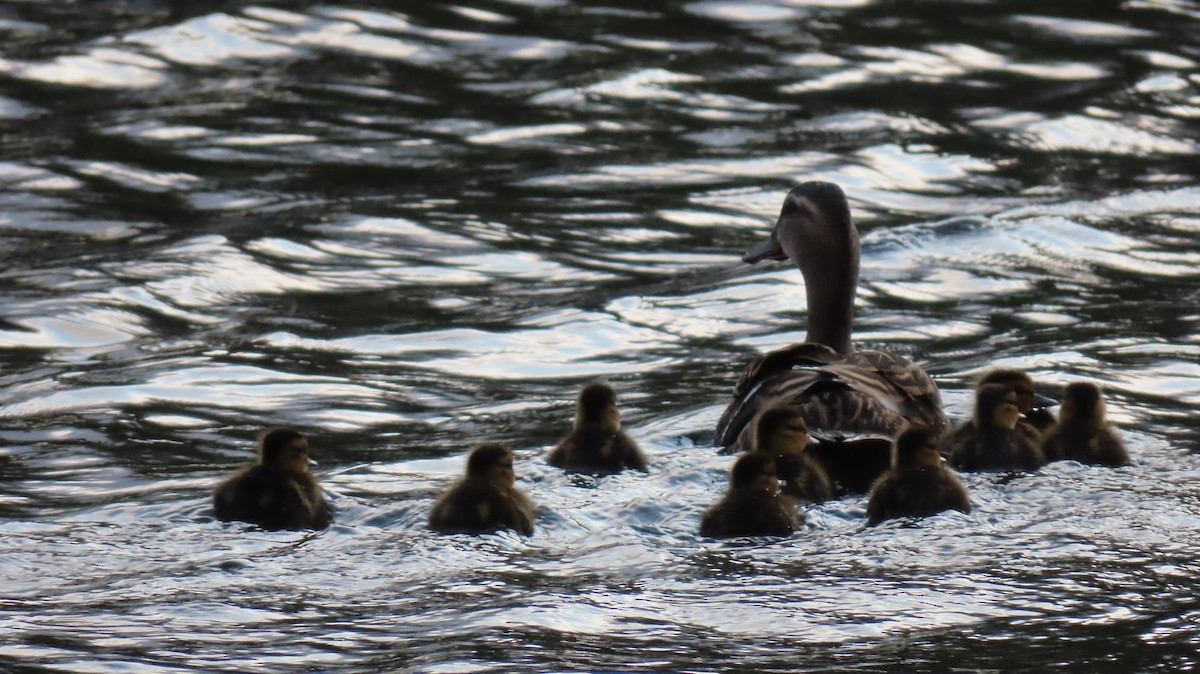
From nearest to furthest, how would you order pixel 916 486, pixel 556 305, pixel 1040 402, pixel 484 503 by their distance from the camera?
pixel 484 503, pixel 916 486, pixel 1040 402, pixel 556 305

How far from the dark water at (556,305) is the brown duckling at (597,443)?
89mm

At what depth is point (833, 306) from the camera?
8664 millimetres

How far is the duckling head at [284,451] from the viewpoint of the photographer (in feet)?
21.5

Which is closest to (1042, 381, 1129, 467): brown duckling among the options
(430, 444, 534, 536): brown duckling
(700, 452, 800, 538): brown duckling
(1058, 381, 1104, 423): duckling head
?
(1058, 381, 1104, 423): duckling head

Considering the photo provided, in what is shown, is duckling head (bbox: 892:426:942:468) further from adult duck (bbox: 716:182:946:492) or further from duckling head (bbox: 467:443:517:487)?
duckling head (bbox: 467:443:517:487)

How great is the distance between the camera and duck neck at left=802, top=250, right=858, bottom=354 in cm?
866

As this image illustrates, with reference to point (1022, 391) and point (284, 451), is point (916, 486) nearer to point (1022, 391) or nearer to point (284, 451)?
point (1022, 391)

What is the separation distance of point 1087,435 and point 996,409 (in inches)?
15.0

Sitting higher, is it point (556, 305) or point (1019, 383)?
point (1019, 383)

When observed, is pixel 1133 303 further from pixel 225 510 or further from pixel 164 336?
pixel 225 510

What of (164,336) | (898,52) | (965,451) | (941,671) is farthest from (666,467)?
(898,52)

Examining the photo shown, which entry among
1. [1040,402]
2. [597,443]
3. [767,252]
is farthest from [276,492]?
[767,252]

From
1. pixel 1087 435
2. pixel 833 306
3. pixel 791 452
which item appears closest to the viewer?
pixel 791 452

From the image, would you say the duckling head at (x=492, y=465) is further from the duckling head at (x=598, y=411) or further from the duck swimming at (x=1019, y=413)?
the duck swimming at (x=1019, y=413)
